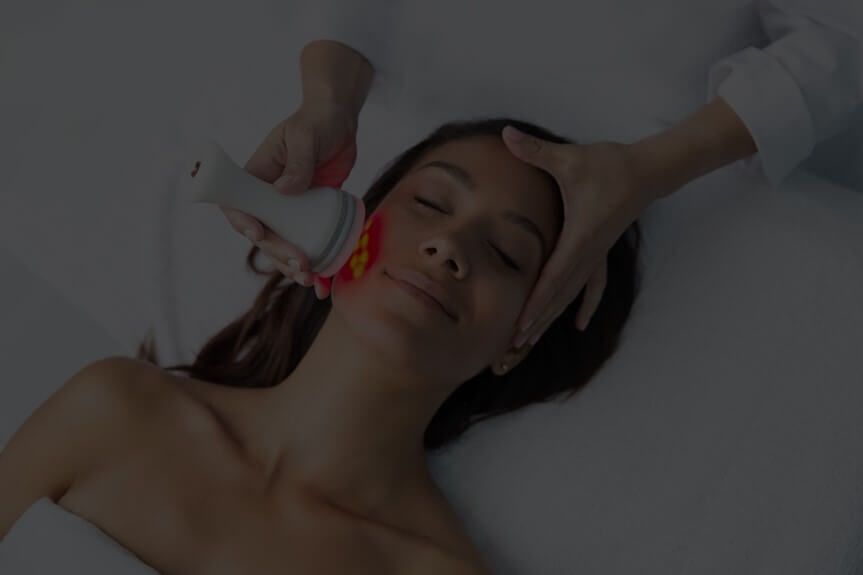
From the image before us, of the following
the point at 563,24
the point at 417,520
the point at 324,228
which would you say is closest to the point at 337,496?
the point at 417,520

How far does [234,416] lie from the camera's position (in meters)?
1.23

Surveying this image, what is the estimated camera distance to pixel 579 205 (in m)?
1.12

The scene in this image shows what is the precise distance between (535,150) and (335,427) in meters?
0.44

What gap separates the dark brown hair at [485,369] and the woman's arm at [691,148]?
0.16 m

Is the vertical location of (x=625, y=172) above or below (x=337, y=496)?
above

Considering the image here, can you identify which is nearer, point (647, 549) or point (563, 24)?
point (647, 549)

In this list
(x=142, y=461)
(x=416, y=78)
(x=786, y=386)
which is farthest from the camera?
(x=416, y=78)

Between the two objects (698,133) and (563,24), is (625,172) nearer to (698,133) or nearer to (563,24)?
(698,133)

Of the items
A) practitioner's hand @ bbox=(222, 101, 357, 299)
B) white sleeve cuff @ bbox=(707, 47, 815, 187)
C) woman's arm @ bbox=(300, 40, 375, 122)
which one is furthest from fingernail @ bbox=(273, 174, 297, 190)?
white sleeve cuff @ bbox=(707, 47, 815, 187)

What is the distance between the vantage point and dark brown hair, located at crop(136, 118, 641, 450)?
1.32 meters

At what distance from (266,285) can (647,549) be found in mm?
701

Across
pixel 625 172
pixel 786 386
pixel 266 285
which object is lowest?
pixel 266 285

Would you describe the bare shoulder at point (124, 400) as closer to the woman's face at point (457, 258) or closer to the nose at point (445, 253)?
the woman's face at point (457, 258)

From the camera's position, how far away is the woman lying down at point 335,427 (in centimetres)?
107
